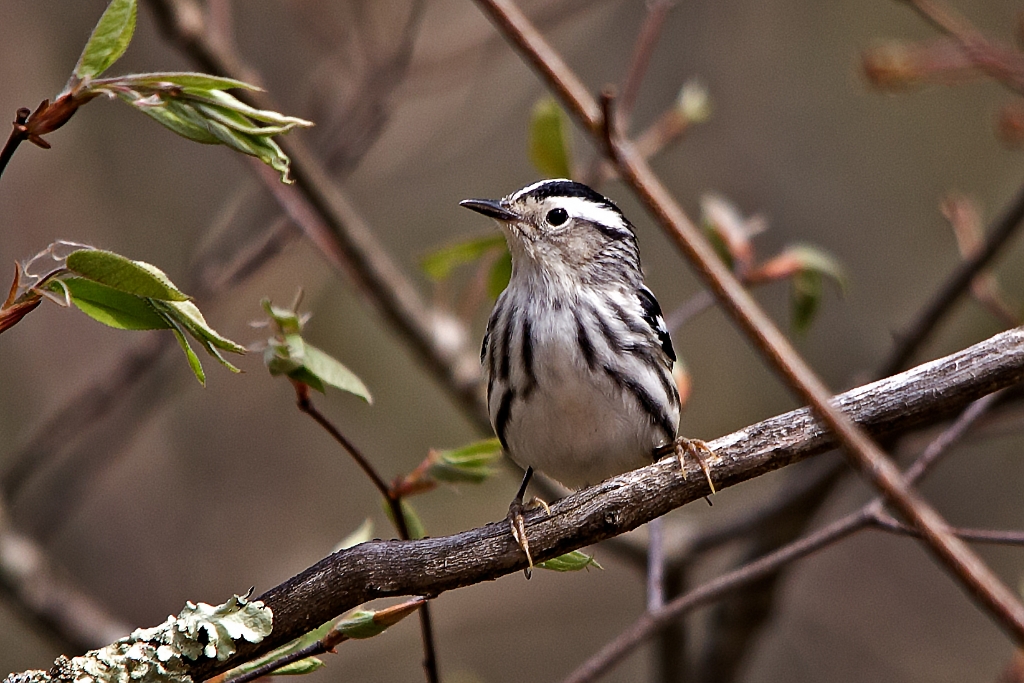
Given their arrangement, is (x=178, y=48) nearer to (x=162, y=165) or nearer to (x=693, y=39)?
(x=162, y=165)

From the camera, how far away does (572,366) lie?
→ 3164 mm

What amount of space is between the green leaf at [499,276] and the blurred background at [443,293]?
1305 millimetres

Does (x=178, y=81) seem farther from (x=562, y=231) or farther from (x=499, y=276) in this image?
(x=562, y=231)

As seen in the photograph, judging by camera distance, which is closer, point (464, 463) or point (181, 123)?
point (181, 123)

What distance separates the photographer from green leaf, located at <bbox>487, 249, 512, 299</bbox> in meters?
3.58

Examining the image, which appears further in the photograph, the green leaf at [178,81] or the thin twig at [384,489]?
the thin twig at [384,489]

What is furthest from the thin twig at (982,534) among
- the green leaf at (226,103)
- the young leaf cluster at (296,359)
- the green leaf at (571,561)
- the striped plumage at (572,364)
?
the green leaf at (226,103)

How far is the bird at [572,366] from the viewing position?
3.17 meters

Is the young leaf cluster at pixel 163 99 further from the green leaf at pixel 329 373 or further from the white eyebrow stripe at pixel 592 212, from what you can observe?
the white eyebrow stripe at pixel 592 212

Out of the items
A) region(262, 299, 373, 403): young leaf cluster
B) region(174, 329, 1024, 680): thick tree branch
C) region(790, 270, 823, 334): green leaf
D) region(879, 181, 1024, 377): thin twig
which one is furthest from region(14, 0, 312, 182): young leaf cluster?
region(879, 181, 1024, 377): thin twig

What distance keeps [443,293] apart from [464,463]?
334cm

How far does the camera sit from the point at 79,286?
1.73m

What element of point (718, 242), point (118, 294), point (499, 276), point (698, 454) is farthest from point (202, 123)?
point (718, 242)

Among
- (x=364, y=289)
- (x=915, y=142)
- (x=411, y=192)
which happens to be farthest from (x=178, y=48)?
(x=915, y=142)
